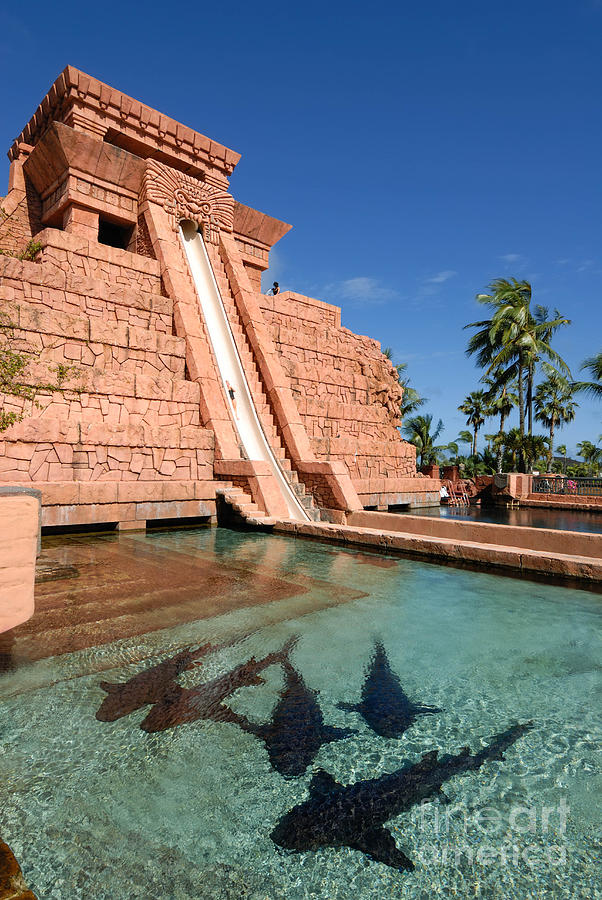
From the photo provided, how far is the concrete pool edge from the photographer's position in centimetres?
487

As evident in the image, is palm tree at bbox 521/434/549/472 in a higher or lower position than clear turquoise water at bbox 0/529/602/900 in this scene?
higher

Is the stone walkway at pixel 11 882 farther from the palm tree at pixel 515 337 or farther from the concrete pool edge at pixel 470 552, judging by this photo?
the palm tree at pixel 515 337

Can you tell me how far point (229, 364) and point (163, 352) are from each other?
1799 mm

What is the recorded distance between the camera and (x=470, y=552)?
570cm

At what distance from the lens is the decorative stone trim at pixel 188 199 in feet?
39.8

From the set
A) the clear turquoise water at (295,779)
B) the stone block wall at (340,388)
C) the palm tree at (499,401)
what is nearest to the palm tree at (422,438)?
the palm tree at (499,401)

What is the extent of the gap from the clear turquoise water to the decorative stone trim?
11.9 meters

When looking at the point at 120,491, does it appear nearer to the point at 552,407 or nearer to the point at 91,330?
the point at 91,330

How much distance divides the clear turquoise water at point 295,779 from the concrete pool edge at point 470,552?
1.43 meters

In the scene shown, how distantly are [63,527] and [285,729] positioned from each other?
641 centimetres

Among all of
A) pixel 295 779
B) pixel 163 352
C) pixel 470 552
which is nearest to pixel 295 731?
pixel 295 779

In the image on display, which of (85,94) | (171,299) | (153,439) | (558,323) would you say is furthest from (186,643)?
(558,323)

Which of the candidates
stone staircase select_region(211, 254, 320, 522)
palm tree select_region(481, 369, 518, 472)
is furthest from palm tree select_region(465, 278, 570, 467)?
stone staircase select_region(211, 254, 320, 522)

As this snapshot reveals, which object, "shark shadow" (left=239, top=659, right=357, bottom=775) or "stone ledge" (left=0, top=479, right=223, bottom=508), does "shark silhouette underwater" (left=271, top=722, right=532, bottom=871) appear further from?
"stone ledge" (left=0, top=479, right=223, bottom=508)
